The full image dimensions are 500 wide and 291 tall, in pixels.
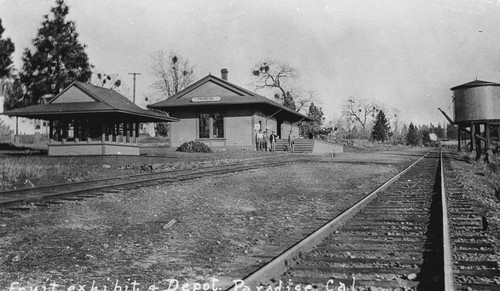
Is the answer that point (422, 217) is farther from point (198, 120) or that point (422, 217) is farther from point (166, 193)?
point (198, 120)

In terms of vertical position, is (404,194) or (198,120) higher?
(198,120)

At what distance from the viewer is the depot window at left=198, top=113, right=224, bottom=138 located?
35.2 m

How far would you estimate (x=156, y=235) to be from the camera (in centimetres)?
583

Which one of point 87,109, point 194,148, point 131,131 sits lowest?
point 194,148

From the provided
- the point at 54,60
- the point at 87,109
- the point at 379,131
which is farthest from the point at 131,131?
the point at 379,131

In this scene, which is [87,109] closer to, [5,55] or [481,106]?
[5,55]

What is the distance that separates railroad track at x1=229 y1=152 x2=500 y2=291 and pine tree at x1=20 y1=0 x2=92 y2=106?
41.1m

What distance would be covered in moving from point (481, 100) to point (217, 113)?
19.0 meters

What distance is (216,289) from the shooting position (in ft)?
11.6

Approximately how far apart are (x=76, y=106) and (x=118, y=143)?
10.2 ft

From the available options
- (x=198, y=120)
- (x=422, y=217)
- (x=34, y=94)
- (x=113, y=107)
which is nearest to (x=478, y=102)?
(x=198, y=120)

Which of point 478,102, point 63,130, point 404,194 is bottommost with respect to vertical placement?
point 404,194

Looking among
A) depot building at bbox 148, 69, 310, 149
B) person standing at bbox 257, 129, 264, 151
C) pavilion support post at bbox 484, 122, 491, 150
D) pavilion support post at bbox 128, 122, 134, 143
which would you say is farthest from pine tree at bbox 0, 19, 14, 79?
pavilion support post at bbox 484, 122, 491, 150

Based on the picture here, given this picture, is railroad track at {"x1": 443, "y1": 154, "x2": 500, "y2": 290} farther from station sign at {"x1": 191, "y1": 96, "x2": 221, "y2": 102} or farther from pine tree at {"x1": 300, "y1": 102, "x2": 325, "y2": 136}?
pine tree at {"x1": 300, "y1": 102, "x2": 325, "y2": 136}
